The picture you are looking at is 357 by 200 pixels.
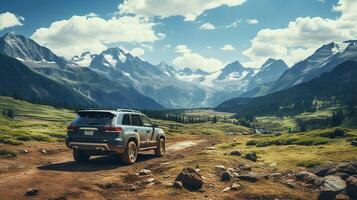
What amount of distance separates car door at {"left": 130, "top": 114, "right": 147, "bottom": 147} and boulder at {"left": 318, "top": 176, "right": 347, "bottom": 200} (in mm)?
11691

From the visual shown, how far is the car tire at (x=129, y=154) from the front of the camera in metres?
24.6

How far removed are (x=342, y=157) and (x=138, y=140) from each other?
1765 cm

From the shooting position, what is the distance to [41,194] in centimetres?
1573

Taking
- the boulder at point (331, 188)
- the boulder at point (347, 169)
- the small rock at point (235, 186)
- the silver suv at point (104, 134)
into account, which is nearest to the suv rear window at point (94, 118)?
the silver suv at point (104, 134)

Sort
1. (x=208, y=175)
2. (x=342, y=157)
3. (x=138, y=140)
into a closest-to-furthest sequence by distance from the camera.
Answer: (x=208, y=175)
(x=138, y=140)
(x=342, y=157)

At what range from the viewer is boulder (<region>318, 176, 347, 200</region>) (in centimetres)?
1811

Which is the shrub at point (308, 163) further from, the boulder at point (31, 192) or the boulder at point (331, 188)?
the boulder at point (31, 192)

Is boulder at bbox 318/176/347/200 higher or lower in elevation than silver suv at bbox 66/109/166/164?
lower

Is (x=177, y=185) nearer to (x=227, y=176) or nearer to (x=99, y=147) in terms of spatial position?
(x=227, y=176)

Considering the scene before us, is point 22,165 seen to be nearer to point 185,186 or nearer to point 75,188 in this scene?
point 75,188

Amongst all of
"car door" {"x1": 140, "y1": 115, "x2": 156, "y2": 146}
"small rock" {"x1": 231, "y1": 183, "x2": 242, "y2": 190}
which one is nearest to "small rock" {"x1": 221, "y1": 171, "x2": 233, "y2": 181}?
"small rock" {"x1": 231, "y1": 183, "x2": 242, "y2": 190}

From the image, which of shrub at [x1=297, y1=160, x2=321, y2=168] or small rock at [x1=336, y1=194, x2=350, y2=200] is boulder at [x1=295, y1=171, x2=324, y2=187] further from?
shrub at [x1=297, y1=160, x2=321, y2=168]

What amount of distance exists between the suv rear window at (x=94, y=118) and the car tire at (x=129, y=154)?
2.05 m

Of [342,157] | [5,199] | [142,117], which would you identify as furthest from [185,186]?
[342,157]
